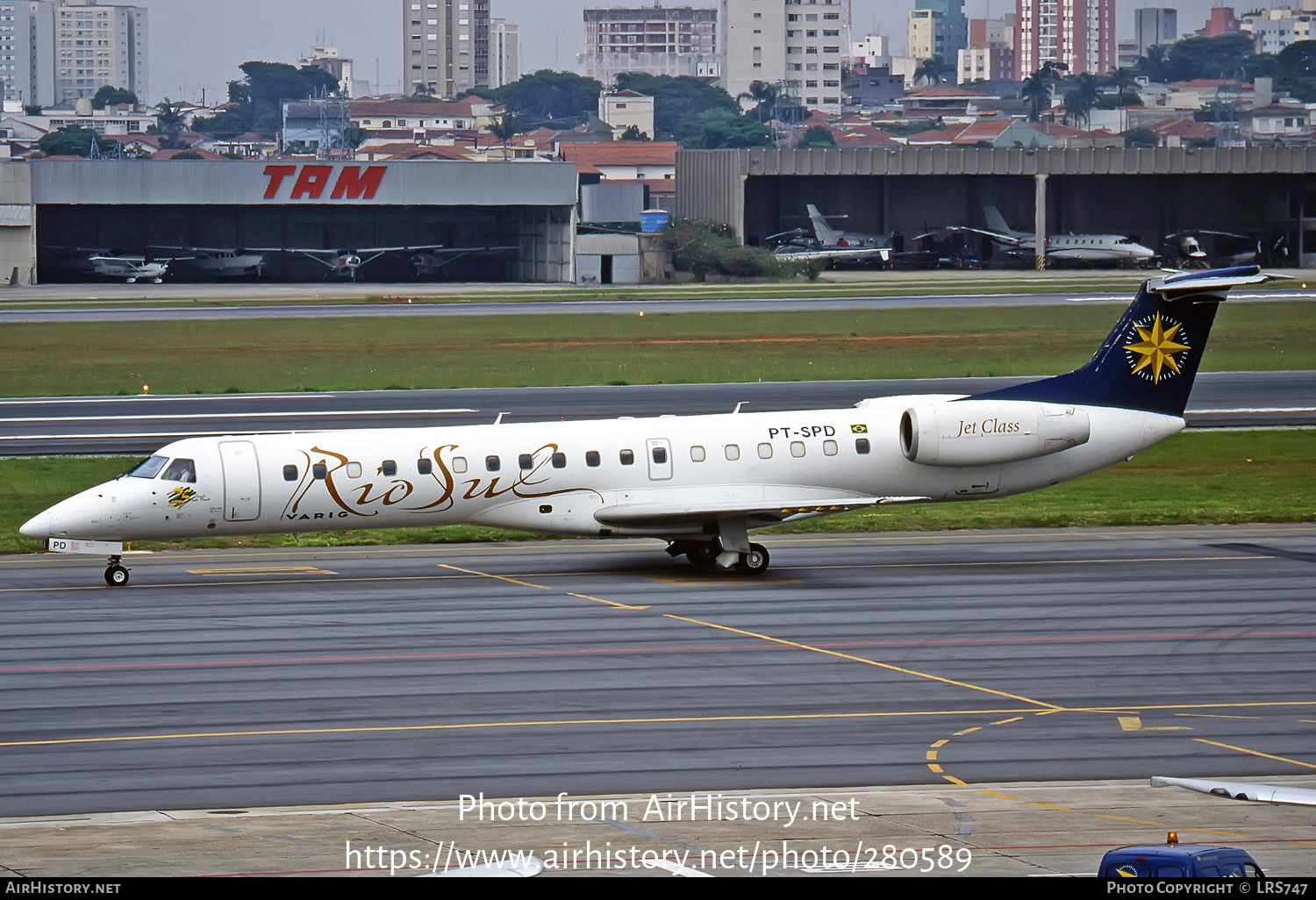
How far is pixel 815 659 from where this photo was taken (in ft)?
82.8

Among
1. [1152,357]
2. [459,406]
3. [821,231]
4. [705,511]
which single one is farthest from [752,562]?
[821,231]

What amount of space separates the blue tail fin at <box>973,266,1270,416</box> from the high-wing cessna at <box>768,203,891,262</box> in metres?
106

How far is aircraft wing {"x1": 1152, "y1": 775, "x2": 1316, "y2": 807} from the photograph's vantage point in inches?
675

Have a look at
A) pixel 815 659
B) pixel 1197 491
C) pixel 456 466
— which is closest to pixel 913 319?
pixel 1197 491

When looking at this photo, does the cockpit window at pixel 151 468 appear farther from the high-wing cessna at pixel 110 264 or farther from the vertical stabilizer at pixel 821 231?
the vertical stabilizer at pixel 821 231

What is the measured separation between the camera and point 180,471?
31203mm

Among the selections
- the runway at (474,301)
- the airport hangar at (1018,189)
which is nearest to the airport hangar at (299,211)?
the runway at (474,301)

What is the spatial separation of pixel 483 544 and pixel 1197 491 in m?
18.6

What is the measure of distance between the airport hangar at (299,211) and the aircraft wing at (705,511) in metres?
98.2

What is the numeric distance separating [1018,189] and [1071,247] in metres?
13.3

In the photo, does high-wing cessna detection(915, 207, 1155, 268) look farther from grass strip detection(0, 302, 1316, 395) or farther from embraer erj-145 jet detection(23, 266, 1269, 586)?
embraer erj-145 jet detection(23, 266, 1269, 586)

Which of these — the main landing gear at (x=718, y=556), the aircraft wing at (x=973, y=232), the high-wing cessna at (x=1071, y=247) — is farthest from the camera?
the aircraft wing at (x=973, y=232)

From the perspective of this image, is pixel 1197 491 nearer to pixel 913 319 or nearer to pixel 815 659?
pixel 815 659

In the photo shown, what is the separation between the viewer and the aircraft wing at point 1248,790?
675 inches
